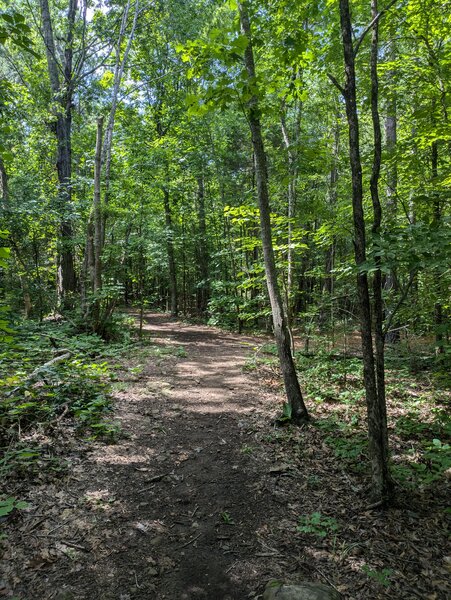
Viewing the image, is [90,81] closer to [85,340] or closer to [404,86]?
[85,340]

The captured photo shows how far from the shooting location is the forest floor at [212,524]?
2582 millimetres

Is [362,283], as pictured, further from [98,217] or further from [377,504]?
[98,217]

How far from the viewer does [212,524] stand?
3.25m

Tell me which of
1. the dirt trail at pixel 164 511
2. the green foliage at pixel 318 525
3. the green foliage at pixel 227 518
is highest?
the dirt trail at pixel 164 511

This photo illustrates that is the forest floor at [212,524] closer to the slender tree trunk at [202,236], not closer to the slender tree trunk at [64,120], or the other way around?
the slender tree trunk at [64,120]

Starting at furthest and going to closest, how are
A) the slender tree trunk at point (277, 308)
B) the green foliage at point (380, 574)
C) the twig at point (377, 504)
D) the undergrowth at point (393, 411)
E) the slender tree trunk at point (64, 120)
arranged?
the slender tree trunk at point (64, 120) → the slender tree trunk at point (277, 308) → the undergrowth at point (393, 411) → the twig at point (377, 504) → the green foliage at point (380, 574)

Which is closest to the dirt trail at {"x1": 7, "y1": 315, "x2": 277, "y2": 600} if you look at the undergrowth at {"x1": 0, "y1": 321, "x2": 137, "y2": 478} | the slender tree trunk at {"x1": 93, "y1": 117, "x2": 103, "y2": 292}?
the undergrowth at {"x1": 0, "y1": 321, "x2": 137, "y2": 478}

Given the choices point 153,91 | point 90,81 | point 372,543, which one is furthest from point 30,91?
point 372,543

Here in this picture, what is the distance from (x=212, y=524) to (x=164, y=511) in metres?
0.50

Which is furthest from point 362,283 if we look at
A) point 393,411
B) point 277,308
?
point 393,411

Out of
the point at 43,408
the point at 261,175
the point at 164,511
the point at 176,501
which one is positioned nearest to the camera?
the point at 164,511

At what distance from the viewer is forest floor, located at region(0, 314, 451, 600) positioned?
8.47ft

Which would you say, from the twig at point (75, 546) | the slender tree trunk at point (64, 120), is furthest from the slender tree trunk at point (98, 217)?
the twig at point (75, 546)

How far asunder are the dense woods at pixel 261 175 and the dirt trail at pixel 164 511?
1.11m
